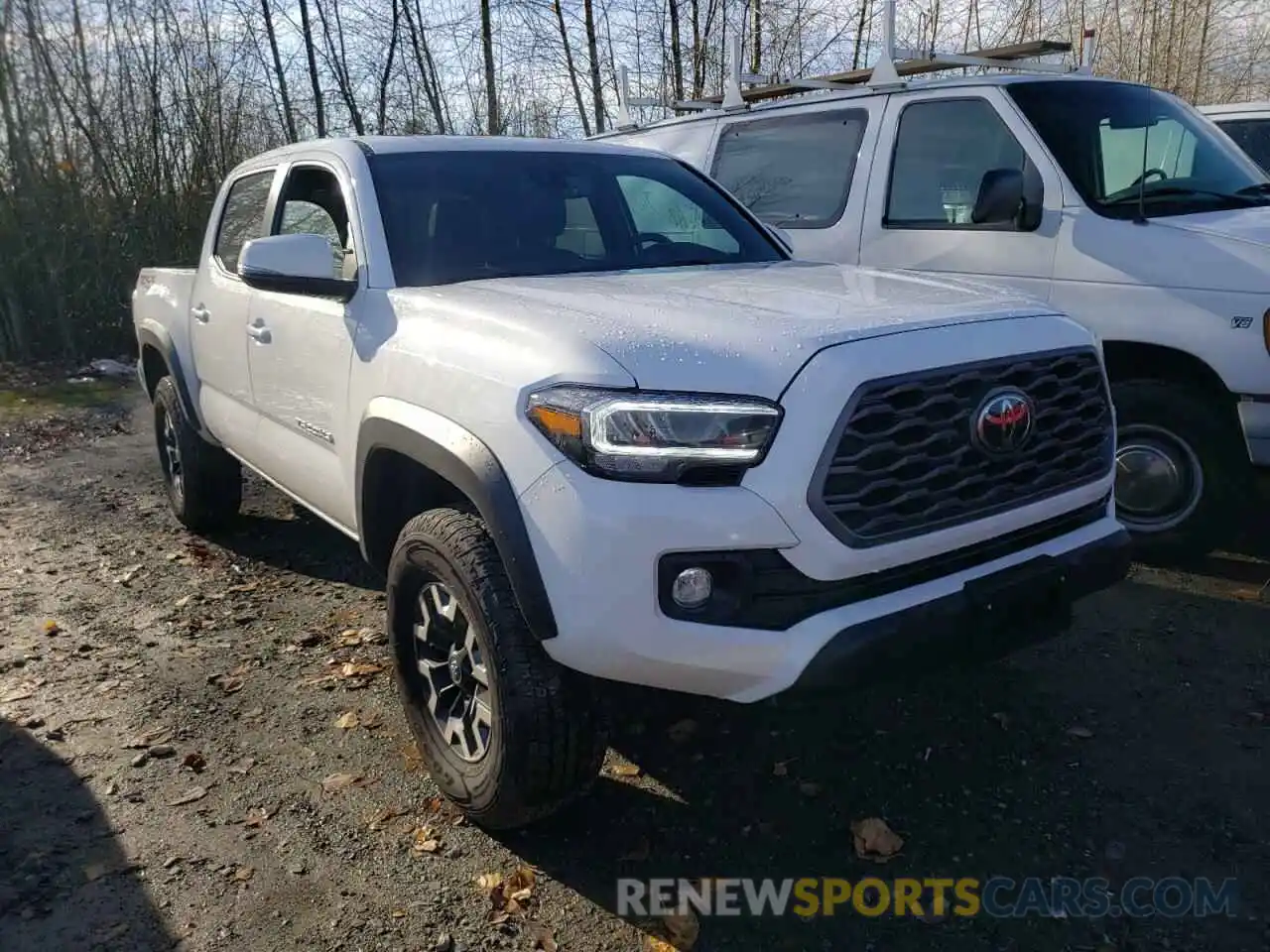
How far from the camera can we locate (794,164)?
219 inches

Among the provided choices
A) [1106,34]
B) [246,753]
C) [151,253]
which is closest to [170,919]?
[246,753]

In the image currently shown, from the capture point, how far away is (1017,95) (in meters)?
4.68

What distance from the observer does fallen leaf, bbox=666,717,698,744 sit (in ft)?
10.9

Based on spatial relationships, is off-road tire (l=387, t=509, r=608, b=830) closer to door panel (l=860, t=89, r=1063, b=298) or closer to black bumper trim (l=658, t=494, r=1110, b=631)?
black bumper trim (l=658, t=494, r=1110, b=631)

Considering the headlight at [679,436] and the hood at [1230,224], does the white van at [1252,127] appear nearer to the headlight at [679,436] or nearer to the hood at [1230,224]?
the hood at [1230,224]

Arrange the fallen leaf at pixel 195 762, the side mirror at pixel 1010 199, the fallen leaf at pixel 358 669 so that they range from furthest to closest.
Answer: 1. the side mirror at pixel 1010 199
2. the fallen leaf at pixel 358 669
3. the fallen leaf at pixel 195 762

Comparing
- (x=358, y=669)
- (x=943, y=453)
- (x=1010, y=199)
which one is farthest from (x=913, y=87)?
(x=358, y=669)

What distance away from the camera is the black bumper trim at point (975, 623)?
88.6 inches

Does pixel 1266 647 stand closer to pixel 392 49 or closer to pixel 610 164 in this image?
pixel 610 164

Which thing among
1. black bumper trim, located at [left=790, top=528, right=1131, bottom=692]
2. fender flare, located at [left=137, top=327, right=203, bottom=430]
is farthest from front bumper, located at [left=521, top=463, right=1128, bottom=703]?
fender flare, located at [left=137, top=327, right=203, bottom=430]

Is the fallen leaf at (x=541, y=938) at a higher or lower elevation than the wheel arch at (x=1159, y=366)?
lower

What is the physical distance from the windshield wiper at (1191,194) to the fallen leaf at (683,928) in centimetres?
353

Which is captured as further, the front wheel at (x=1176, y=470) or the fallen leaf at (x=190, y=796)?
the front wheel at (x=1176, y=470)

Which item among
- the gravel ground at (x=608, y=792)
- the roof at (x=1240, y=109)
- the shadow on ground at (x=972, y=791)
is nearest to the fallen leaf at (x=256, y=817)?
the gravel ground at (x=608, y=792)
